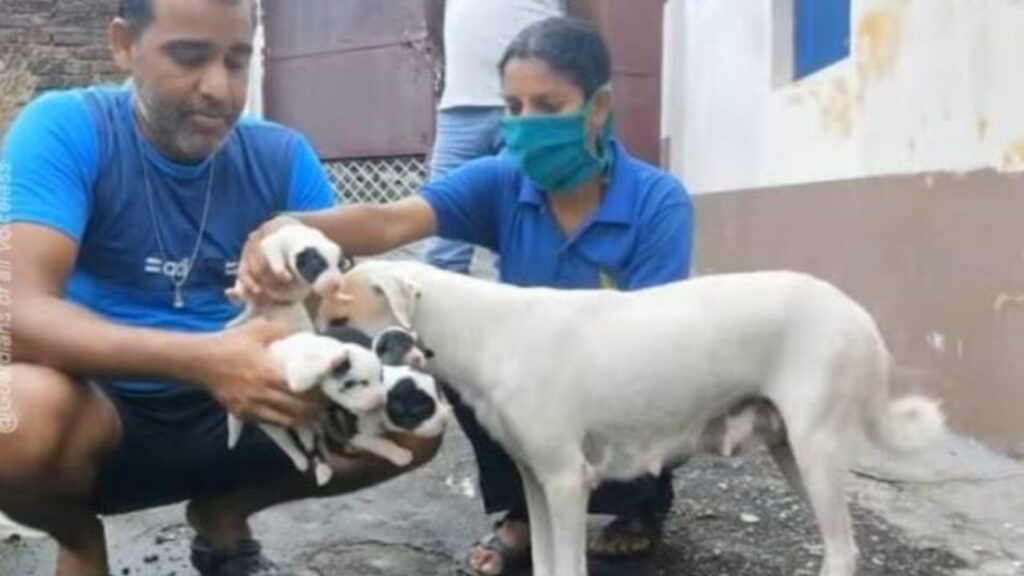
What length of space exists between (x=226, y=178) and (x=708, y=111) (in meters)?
4.53

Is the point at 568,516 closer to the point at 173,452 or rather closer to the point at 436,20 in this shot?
the point at 173,452

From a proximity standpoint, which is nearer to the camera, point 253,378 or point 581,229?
point 253,378

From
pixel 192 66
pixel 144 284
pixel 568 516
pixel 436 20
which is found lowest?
pixel 568 516

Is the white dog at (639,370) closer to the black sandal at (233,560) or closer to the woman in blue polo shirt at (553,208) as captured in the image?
the woman in blue polo shirt at (553,208)

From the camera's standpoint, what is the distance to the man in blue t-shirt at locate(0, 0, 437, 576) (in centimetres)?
257

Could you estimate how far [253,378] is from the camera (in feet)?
7.78

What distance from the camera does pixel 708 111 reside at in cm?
721

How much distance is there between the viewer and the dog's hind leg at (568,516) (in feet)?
9.16

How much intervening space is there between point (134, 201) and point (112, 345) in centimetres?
Answer: 43

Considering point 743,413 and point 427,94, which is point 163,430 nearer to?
point 743,413

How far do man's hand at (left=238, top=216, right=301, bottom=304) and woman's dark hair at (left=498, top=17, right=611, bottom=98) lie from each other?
773 millimetres

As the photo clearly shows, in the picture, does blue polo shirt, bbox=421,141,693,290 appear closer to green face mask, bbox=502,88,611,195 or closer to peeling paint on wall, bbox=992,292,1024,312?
green face mask, bbox=502,88,611,195

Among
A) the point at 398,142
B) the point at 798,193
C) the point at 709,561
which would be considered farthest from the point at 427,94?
the point at 709,561

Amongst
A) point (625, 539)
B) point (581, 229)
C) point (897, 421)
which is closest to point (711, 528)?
point (625, 539)
